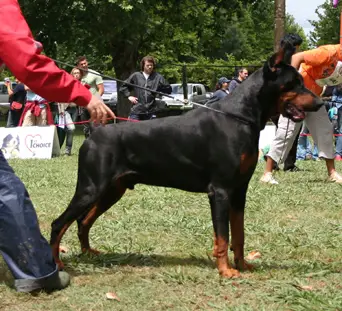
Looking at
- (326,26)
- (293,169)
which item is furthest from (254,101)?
(326,26)

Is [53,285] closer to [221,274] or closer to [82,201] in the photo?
[82,201]

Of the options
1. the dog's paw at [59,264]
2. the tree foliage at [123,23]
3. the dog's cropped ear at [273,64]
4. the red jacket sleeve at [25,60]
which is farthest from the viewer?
the tree foliage at [123,23]

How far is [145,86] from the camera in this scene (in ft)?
38.7

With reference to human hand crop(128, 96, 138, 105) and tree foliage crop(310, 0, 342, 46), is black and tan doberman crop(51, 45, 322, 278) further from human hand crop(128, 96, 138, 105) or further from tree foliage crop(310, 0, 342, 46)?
tree foliage crop(310, 0, 342, 46)

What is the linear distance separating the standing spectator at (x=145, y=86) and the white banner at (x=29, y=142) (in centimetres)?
267

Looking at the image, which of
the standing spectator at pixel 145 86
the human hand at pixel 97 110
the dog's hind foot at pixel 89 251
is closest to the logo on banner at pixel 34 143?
the standing spectator at pixel 145 86

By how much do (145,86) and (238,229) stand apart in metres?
7.34

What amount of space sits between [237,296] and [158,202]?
11.3 ft

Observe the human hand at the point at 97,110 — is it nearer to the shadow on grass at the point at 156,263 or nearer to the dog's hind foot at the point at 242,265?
the shadow on grass at the point at 156,263

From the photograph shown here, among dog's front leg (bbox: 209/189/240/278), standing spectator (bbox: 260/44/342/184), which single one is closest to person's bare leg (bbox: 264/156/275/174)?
standing spectator (bbox: 260/44/342/184)

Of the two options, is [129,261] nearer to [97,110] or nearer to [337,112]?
[97,110]

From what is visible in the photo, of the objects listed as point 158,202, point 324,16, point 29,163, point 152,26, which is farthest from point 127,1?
point 324,16

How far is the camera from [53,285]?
4223 millimetres

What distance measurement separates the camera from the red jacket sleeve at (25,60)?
3805mm
